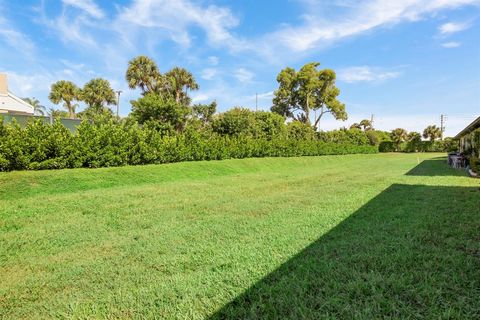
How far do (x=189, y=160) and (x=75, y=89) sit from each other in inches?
1195

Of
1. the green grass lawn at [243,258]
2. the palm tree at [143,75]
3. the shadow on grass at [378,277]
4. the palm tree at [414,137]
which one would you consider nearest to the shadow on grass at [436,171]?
the green grass lawn at [243,258]

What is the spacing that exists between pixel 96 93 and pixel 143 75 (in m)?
8.94

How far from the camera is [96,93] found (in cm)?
3509

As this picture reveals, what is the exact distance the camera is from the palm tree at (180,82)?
2992cm

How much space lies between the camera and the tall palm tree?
34716 mm

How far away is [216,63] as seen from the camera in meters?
24.3

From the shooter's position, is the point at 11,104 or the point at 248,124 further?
the point at 11,104

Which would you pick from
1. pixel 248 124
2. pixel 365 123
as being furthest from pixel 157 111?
pixel 365 123

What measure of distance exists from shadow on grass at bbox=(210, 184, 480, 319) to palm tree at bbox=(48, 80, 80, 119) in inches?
1593

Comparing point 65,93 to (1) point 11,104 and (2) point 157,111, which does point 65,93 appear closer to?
(1) point 11,104

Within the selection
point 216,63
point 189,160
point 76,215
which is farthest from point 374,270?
point 216,63

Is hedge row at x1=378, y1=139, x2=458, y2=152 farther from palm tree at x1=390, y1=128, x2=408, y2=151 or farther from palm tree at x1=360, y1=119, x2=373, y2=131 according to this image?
palm tree at x1=360, y1=119, x2=373, y2=131

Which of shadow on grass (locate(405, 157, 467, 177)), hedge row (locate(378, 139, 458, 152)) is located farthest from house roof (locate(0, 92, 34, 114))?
hedge row (locate(378, 139, 458, 152))

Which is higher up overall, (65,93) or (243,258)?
(65,93)
